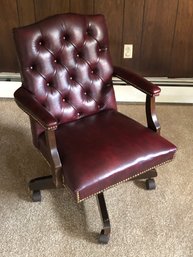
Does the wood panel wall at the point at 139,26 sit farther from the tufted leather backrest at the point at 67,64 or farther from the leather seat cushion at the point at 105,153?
the leather seat cushion at the point at 105,153

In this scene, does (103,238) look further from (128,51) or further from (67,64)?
(128,51)

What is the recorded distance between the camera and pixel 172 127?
7.27 feet

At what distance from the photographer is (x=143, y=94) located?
2.47 metres

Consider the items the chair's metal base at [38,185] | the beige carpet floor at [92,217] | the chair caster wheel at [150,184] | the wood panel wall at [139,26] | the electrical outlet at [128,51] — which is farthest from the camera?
the electrical outlet at [128,51]

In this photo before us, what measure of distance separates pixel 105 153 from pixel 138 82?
40cm

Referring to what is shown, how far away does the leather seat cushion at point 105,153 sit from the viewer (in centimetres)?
126

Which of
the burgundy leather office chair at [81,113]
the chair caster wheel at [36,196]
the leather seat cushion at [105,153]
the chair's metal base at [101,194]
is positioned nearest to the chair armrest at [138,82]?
the burgundy leather office chair at [81,113]

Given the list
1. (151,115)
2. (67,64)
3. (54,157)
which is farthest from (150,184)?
(67,64)

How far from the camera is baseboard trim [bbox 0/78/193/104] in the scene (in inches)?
96.4

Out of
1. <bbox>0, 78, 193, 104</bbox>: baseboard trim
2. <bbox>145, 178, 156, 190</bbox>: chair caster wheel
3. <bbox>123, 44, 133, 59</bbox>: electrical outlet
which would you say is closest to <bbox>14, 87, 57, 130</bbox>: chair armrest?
<bbox>145, 178, 156, 190</bbox>: chair caster wheel

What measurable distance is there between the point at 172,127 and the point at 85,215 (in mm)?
976

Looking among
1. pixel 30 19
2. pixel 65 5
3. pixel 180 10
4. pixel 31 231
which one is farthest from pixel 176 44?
pixel 31 231

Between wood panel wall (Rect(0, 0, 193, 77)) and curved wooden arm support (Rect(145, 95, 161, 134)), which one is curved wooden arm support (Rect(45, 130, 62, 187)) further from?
wood panel wall (Rect(0, 0, 193, 77))

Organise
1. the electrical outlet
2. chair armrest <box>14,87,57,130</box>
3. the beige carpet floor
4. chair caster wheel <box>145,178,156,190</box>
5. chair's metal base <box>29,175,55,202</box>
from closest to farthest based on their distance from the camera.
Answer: chair armrest <box>14,87,57,130</box>, the beige carpet floor, chair's metal base <box>29,175,55,202</box>, chair caster wheel <box>145,178,156,190</box>, the electrical outlet
